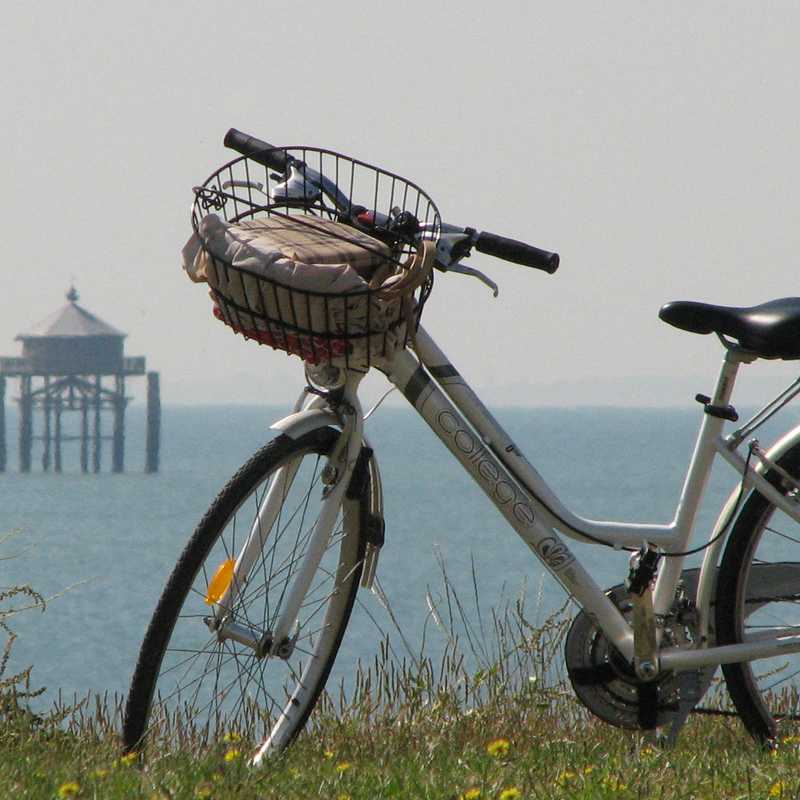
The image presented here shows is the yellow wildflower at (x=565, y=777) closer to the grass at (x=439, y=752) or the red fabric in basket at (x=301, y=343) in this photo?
the grass at (x=439, y=752)

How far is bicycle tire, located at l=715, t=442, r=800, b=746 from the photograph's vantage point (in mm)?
3879

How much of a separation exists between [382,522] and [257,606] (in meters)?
0.36

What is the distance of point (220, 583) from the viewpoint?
141 inches

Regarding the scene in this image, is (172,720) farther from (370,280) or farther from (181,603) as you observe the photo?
(370,280)

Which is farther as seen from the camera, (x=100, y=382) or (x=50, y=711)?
(x=100, y=382)

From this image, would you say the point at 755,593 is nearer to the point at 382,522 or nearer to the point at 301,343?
A: the point at 382,522

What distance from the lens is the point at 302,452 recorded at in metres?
3.63

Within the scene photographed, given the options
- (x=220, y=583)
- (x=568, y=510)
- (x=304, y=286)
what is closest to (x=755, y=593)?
(x=568, y=510)

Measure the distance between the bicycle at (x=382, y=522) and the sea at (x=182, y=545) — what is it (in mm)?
458

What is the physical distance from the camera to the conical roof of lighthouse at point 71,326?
341ft

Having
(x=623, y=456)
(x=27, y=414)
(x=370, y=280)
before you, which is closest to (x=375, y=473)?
(x=370, y=280)

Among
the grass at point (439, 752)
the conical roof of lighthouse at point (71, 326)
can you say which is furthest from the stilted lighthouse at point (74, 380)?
the grass at point (439, 752)

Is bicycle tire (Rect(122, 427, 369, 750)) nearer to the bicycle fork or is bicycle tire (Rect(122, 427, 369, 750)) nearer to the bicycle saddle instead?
the bicycle fork

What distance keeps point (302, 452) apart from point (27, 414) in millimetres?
94428
